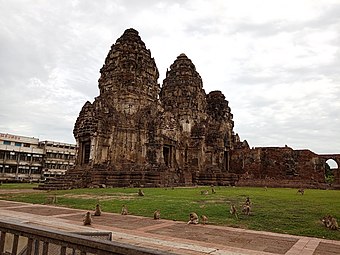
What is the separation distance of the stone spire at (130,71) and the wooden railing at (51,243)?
1199 inches

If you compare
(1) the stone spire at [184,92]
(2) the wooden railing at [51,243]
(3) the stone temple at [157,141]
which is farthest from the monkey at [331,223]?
(1) the stone spire at [184,92]

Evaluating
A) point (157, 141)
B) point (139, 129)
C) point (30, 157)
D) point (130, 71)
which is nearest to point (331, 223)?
point (157, 141)

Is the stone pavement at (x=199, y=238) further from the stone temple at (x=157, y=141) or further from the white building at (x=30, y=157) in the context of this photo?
the white building at (x=30, y=157)

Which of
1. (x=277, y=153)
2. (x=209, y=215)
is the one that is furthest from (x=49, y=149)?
(x=209, y=215)

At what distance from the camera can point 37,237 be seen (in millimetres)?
3645

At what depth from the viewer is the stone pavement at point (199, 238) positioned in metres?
6.50

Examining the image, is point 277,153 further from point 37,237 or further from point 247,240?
point 37,237

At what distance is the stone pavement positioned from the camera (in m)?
6.50

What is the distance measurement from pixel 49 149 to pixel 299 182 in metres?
52.1

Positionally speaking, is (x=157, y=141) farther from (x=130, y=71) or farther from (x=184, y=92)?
(x=184, y=92)

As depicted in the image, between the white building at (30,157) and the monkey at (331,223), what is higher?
the white building at (30,157)

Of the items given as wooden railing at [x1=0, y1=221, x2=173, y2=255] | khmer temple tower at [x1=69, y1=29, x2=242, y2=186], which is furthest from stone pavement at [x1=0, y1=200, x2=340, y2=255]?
khmer temple tower at [x1=69, y1=29, x2=242, y2=186]

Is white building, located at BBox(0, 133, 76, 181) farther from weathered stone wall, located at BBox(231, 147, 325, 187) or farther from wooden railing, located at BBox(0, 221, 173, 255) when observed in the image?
wooden railing, located at BBox(0, 221, 173, 255)

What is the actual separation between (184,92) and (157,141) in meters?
13.2
